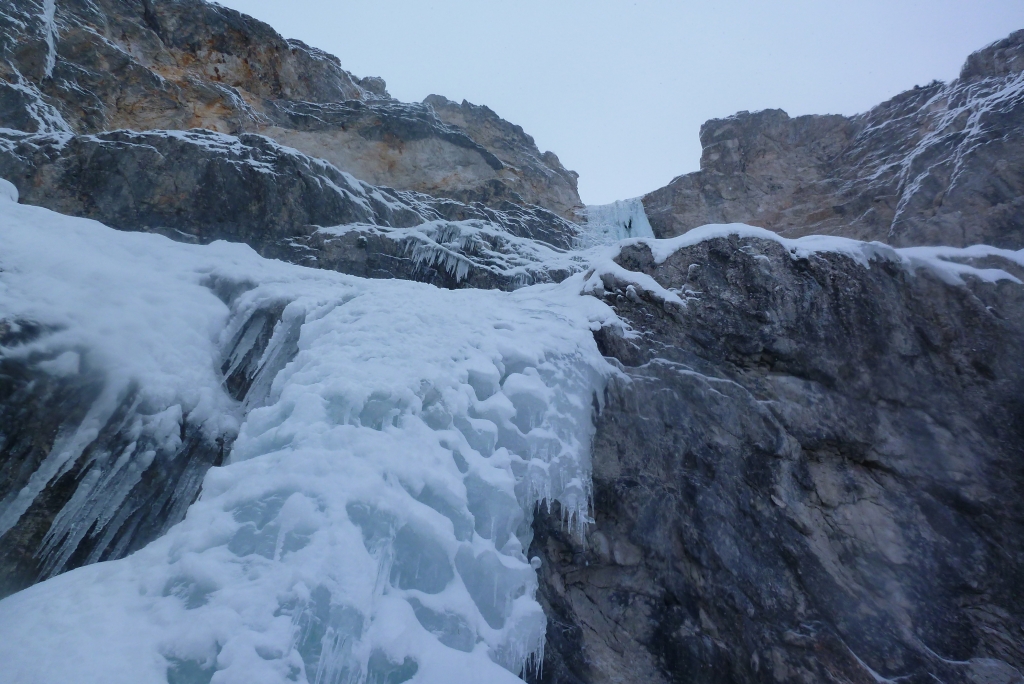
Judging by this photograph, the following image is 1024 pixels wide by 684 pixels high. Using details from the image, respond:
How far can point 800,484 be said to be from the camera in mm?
5711

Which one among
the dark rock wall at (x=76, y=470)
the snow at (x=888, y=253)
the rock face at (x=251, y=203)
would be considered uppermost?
the snow at (x=888, y=253)

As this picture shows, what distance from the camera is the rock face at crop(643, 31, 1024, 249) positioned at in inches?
449

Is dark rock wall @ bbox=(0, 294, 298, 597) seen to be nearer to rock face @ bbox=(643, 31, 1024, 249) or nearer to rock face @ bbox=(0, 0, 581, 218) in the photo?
rock face @ bbox=(0, 0, 581, 218)

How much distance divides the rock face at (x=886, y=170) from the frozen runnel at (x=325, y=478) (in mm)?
9785

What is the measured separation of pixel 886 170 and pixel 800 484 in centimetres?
1310

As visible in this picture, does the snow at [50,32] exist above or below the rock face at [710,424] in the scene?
above

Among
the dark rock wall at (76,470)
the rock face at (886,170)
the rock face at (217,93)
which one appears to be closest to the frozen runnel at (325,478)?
the dark rock wall at (76,470)

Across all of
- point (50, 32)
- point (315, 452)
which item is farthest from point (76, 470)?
point (50, 32)

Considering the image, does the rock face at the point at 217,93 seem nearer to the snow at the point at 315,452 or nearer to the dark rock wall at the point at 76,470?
the snow at the point at 315,452

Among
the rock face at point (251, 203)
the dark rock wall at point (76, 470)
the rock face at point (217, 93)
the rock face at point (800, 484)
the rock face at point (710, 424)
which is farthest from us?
the rock face at point (217, 93)

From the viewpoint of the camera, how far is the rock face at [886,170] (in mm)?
11414

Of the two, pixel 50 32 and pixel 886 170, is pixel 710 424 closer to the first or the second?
pixel 886 170

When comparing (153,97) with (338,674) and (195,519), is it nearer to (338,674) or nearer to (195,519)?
(195,519)

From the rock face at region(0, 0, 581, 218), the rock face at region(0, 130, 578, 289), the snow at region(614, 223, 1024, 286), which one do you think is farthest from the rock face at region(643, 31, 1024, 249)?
the rock face at region(0, 130, 578, 289)
